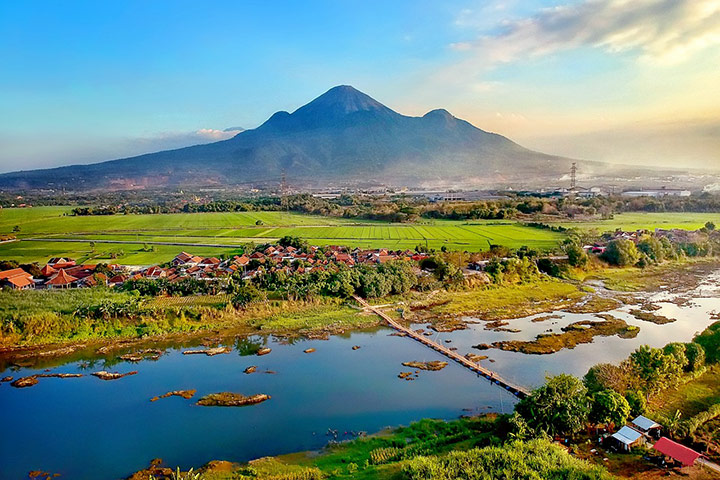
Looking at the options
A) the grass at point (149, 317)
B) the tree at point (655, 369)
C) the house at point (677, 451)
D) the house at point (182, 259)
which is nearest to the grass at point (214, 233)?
the house at point (182, 259)

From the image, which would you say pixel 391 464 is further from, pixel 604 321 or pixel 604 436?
pixel 604 321

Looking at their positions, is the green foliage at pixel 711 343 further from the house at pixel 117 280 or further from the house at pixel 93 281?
the house at pixel 93 281

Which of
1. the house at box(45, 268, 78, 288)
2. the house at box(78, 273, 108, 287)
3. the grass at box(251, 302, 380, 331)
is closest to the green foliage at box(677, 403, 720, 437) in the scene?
the grass at box(251, 302, 380, 331)

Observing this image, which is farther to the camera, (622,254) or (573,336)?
(622,254)

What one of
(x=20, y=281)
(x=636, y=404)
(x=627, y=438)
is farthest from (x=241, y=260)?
(x=627, y=438)

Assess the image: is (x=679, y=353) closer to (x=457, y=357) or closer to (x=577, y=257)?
(x=457, y=357)

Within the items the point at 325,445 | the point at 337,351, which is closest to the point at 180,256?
A: the point at 337,351
